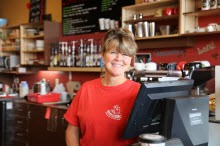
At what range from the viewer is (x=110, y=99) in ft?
6.11

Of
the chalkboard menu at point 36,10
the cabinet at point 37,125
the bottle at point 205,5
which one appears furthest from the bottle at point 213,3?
the chalkboard menu at point 36,10

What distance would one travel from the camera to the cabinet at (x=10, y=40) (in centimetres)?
632

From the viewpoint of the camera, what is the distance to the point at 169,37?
393cm

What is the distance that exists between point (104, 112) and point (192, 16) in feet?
7.64

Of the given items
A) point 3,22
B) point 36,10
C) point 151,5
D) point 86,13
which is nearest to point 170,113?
point 151,5

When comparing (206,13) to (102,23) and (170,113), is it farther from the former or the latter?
(170,113)

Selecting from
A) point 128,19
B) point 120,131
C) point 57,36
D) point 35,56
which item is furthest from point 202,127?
point 35,56

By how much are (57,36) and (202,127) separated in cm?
456

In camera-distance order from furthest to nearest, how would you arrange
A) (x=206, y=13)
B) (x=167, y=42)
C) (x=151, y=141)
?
1. (x=167, y=42)
2. (x=206, y=13)
3. (x=151, y=141)

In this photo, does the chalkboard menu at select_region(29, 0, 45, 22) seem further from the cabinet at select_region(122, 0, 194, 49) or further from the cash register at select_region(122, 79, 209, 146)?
the cash register at select_region(122, 79, 209, 146)

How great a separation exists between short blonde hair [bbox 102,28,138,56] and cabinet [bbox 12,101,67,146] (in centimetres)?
253

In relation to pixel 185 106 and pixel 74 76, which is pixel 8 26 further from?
pixel 185 106

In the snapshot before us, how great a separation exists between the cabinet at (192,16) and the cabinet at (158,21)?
0.05m

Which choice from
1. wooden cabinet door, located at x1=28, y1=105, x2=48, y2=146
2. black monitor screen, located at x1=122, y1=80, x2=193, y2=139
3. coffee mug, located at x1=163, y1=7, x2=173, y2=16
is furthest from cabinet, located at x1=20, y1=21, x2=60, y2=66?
black monitor screen, located at x1=122, y1=80, x2=193, y2=139
